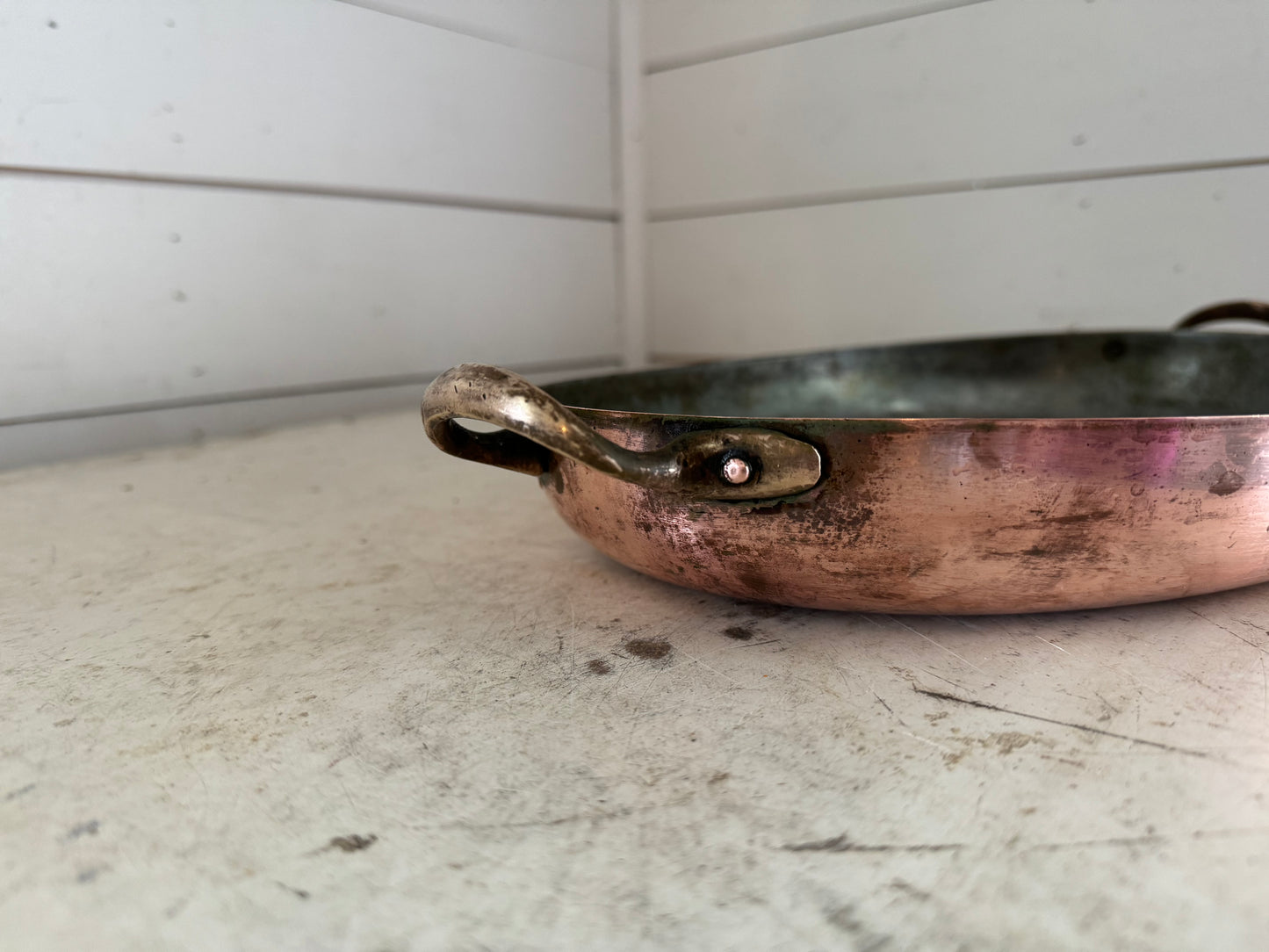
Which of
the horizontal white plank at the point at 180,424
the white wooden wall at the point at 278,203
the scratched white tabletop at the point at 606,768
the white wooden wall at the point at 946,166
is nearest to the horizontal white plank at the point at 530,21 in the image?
the white wooden wall at the point at 278,203

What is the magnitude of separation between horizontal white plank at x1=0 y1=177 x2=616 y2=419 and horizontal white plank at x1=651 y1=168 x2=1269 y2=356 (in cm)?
28

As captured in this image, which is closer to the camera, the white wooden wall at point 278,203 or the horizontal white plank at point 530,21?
the white wooden wall at point 278,203

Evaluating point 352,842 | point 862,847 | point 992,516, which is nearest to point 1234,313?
point 992,516

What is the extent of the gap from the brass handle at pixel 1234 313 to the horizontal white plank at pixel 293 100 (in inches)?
40.9

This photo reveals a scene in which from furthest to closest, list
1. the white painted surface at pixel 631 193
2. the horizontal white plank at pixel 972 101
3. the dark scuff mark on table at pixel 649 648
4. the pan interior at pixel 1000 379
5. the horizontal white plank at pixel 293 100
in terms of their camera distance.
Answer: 1. the white painted surface at pixel 631 193
2. the horizontal white plank at pixel 972 101
3. the horizontal white plank at pixel 293 100
4. the pan interior at pixel 1000 379
5. the dark scuff mark on table at pixel 649 648

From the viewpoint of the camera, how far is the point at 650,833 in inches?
10.4

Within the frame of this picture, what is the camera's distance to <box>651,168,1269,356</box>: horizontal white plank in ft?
3.58

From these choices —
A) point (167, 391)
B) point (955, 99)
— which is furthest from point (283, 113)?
point (955, 99)

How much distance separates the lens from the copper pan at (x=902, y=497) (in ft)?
1.06

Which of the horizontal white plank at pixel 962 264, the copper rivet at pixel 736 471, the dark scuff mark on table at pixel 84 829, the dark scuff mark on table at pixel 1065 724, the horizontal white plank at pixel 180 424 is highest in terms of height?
the horizontal white plank at pixel 962 264

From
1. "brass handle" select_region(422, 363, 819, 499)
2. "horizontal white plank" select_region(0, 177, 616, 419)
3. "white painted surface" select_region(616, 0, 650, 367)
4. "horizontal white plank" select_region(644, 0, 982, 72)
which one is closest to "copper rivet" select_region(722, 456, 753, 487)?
"brass handle" select_region(422, 363, 819, 499)

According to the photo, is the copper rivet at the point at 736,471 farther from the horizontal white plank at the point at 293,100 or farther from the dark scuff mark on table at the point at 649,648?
the horizontal white plank at the point at 293,100

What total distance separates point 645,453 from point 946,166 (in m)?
1.16

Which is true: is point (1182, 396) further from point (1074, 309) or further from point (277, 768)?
point (277, 768)
